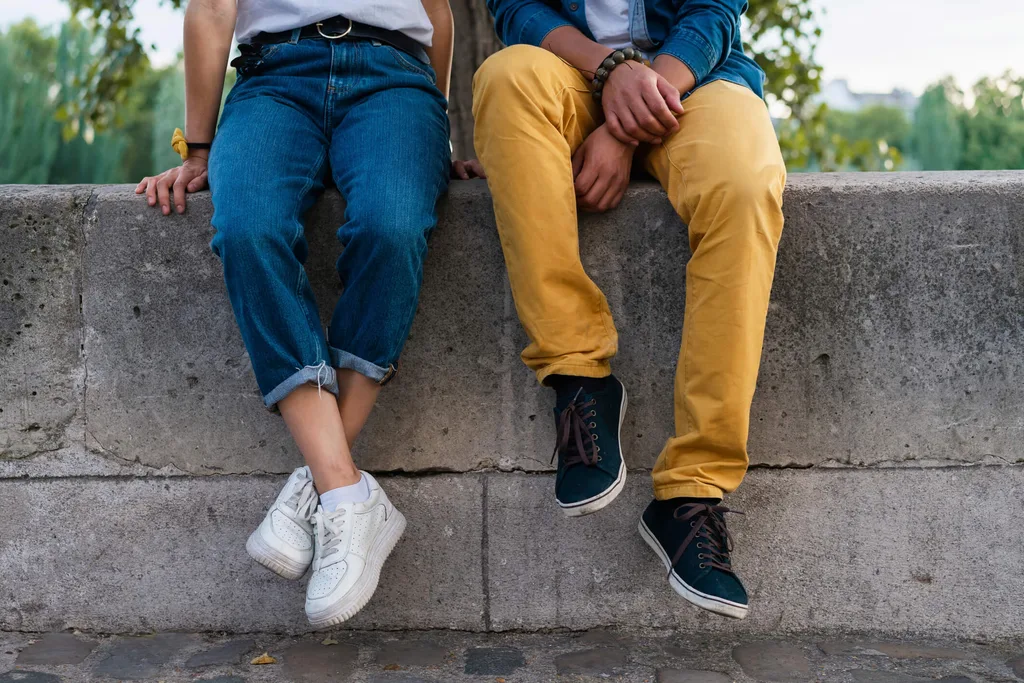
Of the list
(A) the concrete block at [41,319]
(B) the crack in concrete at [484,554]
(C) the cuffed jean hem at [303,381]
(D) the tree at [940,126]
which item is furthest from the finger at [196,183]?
(D) the tree at [940,126]

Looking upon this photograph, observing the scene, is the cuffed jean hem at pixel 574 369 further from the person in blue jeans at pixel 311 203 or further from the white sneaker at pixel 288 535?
the white sneaker at pixel 288 535

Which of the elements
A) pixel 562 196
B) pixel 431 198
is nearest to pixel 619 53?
pixel 562 196

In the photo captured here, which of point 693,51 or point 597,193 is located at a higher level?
point 693,51

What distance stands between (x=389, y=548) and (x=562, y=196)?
0.91m

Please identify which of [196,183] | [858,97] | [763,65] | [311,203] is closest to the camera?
[311,203]

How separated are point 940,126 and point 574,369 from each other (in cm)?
4503

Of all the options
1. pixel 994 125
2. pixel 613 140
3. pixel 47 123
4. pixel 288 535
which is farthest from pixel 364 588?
pixel 994 125

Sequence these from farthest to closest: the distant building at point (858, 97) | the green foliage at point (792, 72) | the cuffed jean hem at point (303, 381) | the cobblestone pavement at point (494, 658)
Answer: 1. the distant building at point (858, 97)
2. the green foliage at point (792, 72)
3. the cobblestone pavement at point (494, 658)
4. the cuffed jean hem at point (303, 381)

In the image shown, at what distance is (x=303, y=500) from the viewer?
208cm

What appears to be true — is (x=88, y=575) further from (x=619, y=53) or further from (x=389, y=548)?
(x=619, y=53)

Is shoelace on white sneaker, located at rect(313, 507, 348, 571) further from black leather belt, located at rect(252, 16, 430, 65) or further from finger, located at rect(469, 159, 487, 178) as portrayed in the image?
black leather belt, located at rect(252, 16, 430, 65)

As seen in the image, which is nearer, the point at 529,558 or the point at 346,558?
the point at 346,558

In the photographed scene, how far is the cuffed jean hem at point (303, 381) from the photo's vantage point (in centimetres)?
203

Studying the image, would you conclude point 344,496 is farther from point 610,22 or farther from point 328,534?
point 610,22
